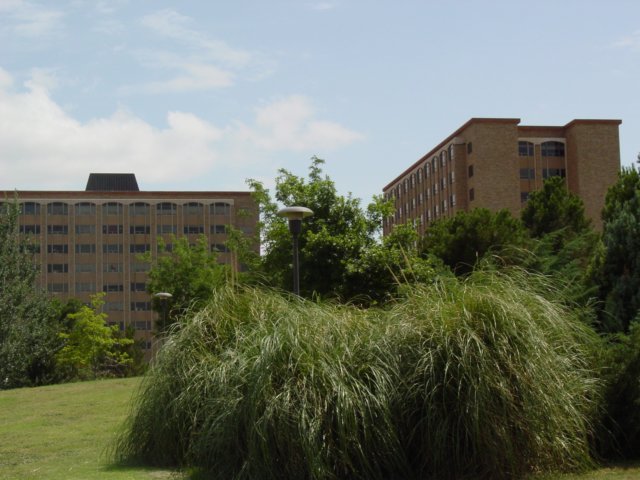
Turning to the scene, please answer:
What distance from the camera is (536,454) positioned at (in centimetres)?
883

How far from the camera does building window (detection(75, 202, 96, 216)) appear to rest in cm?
10912

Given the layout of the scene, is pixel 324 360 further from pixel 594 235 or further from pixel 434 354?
pixel 594 235

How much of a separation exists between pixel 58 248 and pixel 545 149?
65.0 metres

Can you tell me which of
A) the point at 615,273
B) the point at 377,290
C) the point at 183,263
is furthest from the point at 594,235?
the point at 183,263

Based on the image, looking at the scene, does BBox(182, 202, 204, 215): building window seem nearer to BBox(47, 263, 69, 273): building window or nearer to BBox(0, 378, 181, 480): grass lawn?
BBox(47, 263, 69, 273): building window

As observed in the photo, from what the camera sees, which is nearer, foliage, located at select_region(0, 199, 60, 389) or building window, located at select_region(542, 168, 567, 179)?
foliage, located at select_region(0, 199, 60, 389)

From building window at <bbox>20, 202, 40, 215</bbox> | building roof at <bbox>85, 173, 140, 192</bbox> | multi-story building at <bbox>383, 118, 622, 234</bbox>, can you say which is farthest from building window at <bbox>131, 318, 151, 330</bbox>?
multi-story building at <bbox>383, 118, 622, 234</bbox>

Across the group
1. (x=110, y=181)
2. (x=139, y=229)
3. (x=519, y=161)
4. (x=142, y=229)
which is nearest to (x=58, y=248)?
(x=139, y=229)

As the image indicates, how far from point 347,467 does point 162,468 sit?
2584 mm

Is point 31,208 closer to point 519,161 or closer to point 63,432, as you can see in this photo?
point 519,161

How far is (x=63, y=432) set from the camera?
1387cm

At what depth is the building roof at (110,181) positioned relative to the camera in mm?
122925

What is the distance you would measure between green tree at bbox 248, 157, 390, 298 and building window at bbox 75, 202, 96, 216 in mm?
81974

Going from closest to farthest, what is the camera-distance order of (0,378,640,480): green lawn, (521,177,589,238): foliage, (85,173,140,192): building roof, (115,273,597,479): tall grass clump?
(115,273,597,479): tall grass clump
(0,378,640,480): green lawn
(521,177,589,238): foliage
(85,173,140,192): building roof
